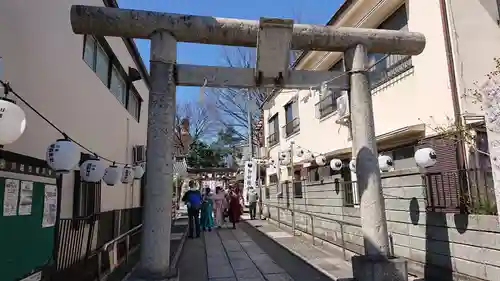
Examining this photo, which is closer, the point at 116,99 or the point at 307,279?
the point at 307,279

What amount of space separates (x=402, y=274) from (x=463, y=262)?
1110 mm

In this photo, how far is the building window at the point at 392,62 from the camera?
1030 centimetres

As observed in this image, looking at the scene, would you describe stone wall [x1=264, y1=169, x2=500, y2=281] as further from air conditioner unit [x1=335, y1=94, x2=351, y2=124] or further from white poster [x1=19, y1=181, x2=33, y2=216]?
white poster [x1=19, y1=181, x2=33, y2=216]

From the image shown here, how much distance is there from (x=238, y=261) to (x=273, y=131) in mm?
13663

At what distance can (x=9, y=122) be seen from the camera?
3803 millimetres

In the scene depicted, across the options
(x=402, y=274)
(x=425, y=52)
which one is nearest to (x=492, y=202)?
(x=402, y=274)

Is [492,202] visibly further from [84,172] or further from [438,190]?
[84,172]

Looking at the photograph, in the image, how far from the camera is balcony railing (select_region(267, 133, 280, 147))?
2216 centimetres

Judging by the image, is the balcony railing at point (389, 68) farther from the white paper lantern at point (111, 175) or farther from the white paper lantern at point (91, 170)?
the white paper lantern at point (91, 170)

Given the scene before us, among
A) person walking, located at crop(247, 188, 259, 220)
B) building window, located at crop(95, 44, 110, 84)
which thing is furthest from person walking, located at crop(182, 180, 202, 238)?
person walking, located at crop(247, 188, 259, 220)

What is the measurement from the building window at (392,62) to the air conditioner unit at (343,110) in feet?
3.93

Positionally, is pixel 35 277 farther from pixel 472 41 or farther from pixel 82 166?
pixel 472 41

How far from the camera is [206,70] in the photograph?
270 inches

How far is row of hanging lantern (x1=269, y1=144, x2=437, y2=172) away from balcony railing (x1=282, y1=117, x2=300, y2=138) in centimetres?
158
